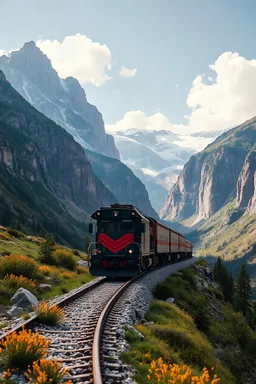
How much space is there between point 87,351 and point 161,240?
29481 millimetres

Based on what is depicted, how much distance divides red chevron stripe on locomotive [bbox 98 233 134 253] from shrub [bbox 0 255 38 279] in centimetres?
562

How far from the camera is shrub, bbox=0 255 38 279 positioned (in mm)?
20062

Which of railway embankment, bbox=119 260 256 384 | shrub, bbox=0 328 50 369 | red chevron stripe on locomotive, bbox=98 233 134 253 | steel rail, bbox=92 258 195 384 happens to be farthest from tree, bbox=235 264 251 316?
shrub, bbox=0 328 50 369

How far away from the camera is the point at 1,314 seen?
13.8 metres

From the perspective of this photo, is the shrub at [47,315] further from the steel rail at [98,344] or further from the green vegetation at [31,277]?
the green vegetation at [31,277]

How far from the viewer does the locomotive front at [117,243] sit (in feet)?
81.2

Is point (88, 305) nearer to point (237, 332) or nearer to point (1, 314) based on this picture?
point (1, 314)

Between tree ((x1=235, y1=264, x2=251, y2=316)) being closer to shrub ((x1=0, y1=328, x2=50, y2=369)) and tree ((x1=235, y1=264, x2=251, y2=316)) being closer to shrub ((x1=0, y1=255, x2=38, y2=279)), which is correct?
shrub ((x1=0, y1=255, x2=38, y2=279))

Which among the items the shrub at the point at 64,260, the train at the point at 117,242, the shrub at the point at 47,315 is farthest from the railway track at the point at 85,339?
the shrub at the point at 64,260

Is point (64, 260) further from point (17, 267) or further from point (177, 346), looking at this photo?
point (177, 346)

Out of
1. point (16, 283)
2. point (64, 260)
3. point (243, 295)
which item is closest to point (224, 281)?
point (243, 295)

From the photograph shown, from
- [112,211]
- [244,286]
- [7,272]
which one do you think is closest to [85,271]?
[112,211]

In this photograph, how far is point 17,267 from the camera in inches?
808

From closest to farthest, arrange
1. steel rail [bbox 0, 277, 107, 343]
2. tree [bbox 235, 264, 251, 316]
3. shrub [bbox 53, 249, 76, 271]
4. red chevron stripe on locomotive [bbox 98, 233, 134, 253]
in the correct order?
steel rail [bbox 0, 277, 107, 343], red chevron stripe on locomotive [bbox 98, 233, 134, 253], shrub [bbox 53, 249, 76, 271], tree [bbox 235, 264, 251, 316]
